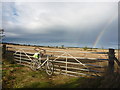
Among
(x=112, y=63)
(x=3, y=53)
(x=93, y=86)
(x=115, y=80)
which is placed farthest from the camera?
(x=3, y=53)

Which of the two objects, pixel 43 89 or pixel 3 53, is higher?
pixel 3 53

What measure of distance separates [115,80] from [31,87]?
3788 mm

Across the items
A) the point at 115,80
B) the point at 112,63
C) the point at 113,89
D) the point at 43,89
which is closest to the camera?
the point at 113,89

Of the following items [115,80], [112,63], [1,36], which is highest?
[1,36]

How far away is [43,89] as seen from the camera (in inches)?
187

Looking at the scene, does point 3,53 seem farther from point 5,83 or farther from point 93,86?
point 93,86

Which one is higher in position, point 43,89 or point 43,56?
point 43,56

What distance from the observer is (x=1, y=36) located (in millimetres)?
22703

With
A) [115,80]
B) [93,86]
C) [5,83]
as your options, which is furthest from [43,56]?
[115,80]

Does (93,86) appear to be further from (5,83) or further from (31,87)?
(5,83)

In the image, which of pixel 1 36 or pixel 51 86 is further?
pixel 1 36

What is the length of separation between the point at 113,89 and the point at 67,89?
1.86 m

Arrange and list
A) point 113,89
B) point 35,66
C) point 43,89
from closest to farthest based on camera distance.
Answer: point 113,89, point 43,89, point 35,66

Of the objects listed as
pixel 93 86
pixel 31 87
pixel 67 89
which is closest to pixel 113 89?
pixel 93 86
